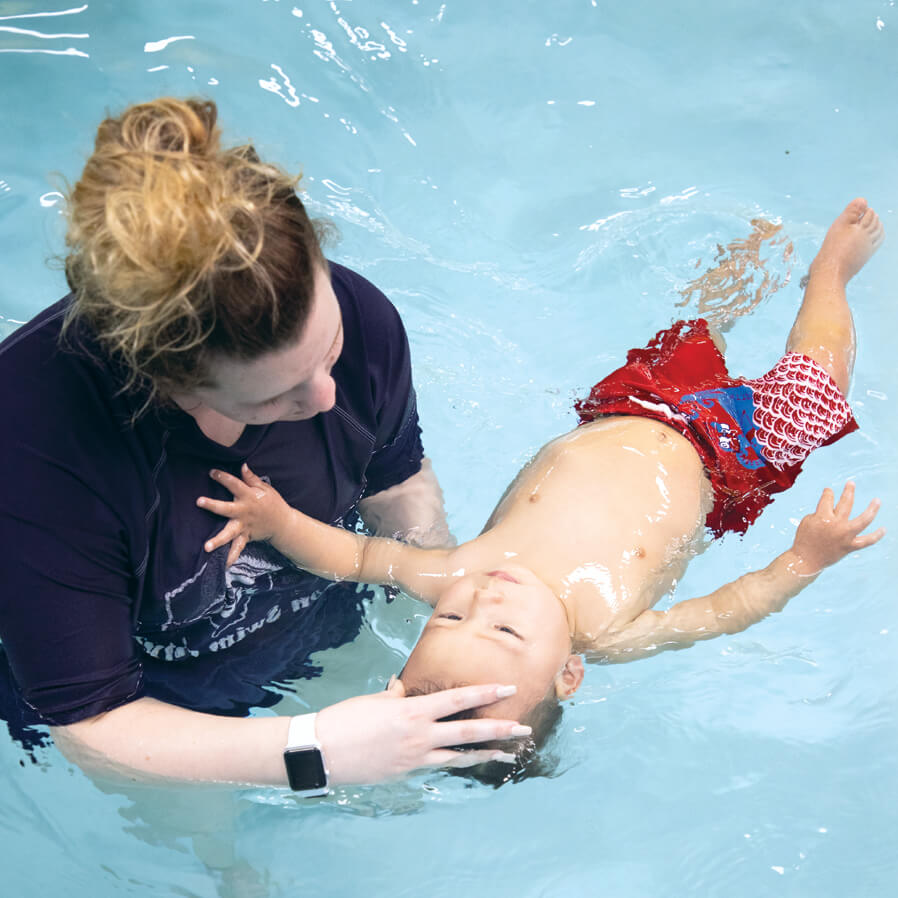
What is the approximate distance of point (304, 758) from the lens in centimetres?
158

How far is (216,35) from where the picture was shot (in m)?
3.71

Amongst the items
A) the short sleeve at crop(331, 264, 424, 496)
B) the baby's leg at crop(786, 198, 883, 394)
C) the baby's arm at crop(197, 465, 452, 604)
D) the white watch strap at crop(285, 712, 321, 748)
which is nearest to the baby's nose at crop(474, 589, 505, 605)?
the baby's arm at crop(197, 465, 452, 604)

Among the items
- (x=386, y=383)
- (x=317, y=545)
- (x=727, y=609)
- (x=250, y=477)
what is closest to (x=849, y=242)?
(x=727, y=609)

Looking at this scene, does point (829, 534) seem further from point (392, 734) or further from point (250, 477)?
point (250, 477)

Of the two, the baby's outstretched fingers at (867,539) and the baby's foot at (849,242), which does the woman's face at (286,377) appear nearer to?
the baby's outstretched fingers at (867,539)

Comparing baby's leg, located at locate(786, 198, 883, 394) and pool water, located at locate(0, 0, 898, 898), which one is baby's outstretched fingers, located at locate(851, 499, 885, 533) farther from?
pool water, located at locate(0, 0, 898, 898)

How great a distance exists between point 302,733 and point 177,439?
56 cm

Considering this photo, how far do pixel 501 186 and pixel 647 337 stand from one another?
2.93ft

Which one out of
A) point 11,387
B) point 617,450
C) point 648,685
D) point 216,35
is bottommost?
point 648,685

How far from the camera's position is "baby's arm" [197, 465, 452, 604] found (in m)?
1.79

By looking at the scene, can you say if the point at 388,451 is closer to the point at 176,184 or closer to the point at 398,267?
the point at 176,184

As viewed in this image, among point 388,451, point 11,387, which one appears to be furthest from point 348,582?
point 11,387

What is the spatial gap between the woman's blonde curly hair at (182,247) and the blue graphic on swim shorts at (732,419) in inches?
61.3

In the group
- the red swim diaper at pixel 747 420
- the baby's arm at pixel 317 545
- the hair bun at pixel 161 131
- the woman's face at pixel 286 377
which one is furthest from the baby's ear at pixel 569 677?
the hair bun at pixel 161 131
